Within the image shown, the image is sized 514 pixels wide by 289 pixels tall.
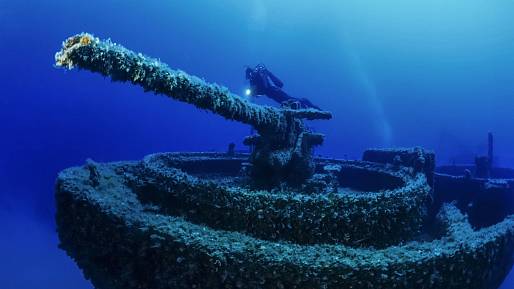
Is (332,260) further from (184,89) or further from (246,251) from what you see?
(184,89)

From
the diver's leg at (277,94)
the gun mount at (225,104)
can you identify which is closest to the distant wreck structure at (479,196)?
the gun mount at (225,104)

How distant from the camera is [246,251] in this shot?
20.5ft

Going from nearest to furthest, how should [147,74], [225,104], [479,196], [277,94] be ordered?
[147,74] → [225,104] → [479,196] → [277,94]

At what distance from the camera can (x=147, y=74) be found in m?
6.12

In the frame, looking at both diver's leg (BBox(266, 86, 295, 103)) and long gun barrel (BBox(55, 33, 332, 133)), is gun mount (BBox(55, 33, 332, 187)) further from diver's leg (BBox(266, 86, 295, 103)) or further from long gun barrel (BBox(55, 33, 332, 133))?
diver's leg (BBox(266, 86, 295, 103))

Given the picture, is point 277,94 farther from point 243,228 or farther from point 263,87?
point 243,228

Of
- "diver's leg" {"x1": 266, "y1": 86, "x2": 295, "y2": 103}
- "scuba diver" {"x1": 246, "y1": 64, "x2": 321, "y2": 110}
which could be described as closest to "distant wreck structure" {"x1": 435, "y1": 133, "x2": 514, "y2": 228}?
"scuba diver" {"x1": 246, "y1": 64, "x2": 321, "y2": 110}

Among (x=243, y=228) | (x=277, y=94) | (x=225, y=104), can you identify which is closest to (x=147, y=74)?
(x=225, y=104)

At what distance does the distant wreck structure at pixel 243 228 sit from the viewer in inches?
239

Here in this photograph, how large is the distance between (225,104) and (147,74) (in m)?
2.08

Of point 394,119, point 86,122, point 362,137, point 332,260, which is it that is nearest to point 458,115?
point 394,119

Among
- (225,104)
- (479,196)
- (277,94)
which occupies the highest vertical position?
(277,94)

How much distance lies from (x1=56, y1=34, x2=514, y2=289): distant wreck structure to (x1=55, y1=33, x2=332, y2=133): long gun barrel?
0.06 feet

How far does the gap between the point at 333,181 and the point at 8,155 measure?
118m
